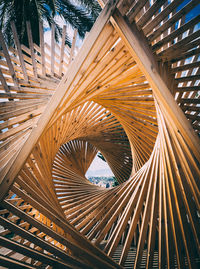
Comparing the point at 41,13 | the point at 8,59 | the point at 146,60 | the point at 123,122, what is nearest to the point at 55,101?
the point at 146,60

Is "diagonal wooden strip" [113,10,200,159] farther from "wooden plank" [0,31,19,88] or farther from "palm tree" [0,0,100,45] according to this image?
"palm tree" [0,0,100,45]

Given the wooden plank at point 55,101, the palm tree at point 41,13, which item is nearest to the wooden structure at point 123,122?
the wooden plank at point 55,101

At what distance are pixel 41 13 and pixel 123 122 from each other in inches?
179

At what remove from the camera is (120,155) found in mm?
6367

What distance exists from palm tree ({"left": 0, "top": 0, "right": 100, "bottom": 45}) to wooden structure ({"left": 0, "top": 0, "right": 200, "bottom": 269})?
3.47m

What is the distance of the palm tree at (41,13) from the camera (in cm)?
466

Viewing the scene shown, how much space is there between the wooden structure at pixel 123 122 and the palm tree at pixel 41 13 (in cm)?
347

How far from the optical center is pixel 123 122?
410 cm

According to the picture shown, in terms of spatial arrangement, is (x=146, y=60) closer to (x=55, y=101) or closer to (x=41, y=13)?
(x=55, y=101)

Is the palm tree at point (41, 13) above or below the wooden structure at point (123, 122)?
above

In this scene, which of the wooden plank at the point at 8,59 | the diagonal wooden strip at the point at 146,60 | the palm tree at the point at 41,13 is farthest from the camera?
the palm tree at the point at 41,13

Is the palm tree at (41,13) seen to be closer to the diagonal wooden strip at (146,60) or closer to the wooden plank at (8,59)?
the wooden plank at (8,59)

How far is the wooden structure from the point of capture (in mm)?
1092

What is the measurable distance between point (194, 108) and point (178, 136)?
2.58 ft
